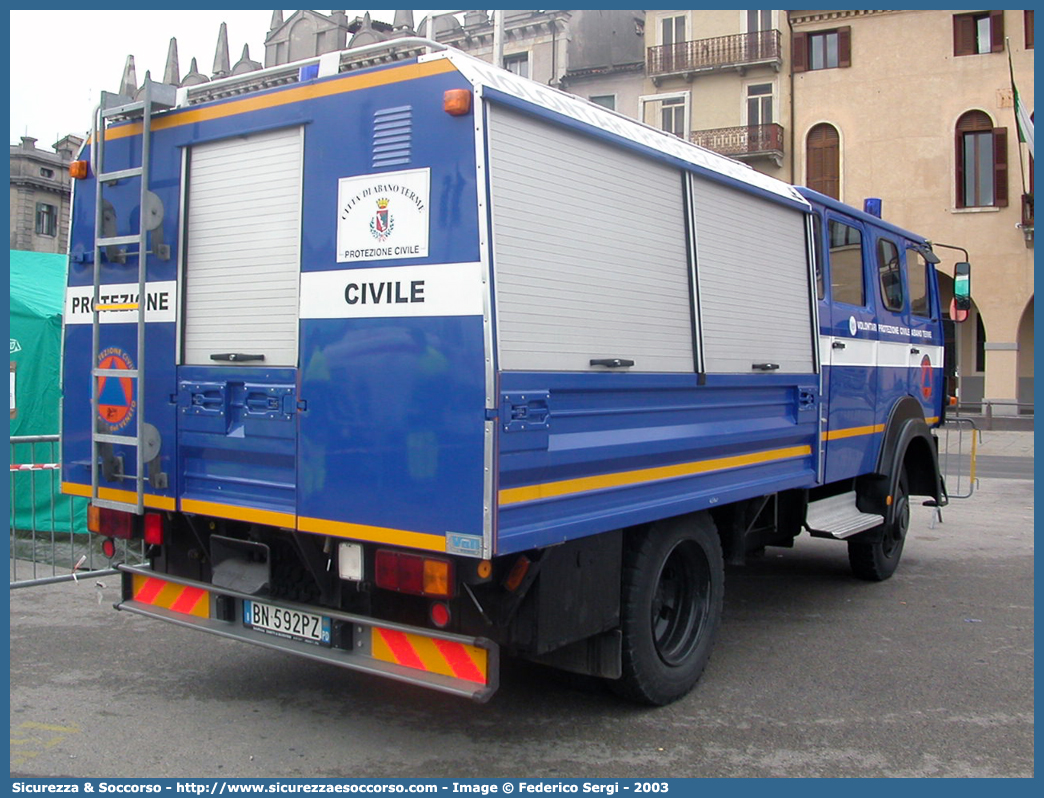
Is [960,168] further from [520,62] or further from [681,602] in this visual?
[681,602]

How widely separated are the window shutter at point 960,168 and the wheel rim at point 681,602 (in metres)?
27.8

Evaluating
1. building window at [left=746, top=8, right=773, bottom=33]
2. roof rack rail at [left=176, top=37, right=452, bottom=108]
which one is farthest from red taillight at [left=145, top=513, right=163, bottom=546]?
building window at [left=746, top=8, right=773, bottom=33]

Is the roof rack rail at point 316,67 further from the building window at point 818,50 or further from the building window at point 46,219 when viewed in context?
the building window at point 46,219

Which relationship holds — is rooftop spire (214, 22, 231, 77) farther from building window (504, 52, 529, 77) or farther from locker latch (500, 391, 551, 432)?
locker latch (500, 391, 551, 432)

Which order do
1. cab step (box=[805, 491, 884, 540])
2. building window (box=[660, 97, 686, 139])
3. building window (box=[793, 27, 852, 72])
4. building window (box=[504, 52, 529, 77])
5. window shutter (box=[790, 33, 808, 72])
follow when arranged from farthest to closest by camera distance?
building window (box=[504, 52, 529, 77]) → building window (box=[660, 97, 686, 139]) → window shutter (box=[790, 33, 808, 72]) → building window (box=[793, 27, 852, 72]) → cab step (box=[805, 491, 884, 540])

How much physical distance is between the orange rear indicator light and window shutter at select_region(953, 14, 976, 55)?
30.1 m

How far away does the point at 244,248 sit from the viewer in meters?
4.43

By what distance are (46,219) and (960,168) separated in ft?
152

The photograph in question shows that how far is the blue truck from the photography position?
150 inches

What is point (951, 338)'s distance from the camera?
30.1 feet

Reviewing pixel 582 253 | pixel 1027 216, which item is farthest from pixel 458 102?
pixel 1027 216

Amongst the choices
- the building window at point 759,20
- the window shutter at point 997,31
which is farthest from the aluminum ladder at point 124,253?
the building window at point 759,20

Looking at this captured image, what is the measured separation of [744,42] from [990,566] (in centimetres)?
2783

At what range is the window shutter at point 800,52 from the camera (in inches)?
1249
